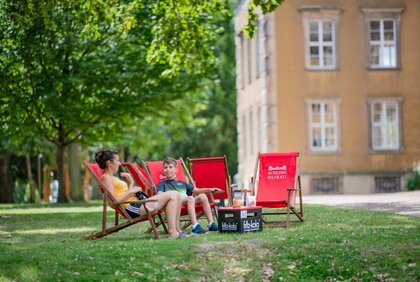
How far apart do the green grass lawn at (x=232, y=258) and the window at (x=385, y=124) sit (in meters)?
21.4

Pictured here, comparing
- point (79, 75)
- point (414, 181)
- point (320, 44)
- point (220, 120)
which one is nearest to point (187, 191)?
point (79, 75)

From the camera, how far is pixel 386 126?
111 ft

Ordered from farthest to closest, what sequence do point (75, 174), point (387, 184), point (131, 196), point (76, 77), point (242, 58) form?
point (242, 58) < point (75, 174) < point (387, 184) < point (76, 77) < point (131, 196)

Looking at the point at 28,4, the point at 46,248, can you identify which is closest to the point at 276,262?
the point at 46,248

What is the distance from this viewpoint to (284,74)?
33.6 metres

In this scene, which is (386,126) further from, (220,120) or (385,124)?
(220,120)

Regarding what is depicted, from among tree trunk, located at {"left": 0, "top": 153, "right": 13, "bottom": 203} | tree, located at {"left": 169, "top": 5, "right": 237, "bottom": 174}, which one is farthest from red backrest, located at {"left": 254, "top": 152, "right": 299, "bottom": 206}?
tree, located at {"left": 169, "top": 5, "right": 237, "bottom": 174}

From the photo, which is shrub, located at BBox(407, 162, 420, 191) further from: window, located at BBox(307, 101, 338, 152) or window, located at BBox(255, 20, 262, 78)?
window, located at BBox(255, 20, 262, 78)

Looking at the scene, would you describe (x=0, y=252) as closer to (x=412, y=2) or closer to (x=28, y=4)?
(x=28, y=4)

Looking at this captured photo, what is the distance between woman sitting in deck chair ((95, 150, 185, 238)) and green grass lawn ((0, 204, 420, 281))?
0.53m

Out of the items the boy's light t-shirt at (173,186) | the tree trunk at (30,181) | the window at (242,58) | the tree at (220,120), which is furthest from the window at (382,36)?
the tree at (220,120)

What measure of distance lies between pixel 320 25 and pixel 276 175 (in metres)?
19.2

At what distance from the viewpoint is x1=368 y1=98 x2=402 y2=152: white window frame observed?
1330 inches

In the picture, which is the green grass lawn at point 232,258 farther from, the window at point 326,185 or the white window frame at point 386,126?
the white window frame at point 386,126
